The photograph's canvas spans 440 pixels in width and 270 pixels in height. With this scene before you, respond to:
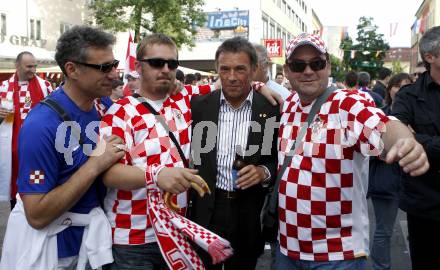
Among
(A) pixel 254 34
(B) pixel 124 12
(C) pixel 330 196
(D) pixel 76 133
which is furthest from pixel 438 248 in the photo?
(A) pixel 254 34

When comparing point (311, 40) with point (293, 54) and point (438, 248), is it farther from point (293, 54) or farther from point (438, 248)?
point (438, 248)

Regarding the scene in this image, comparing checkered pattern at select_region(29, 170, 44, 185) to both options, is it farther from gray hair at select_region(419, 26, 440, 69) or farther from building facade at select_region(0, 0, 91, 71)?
building facade at select_region(0, 0, 91, 71)

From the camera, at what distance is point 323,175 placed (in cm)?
239

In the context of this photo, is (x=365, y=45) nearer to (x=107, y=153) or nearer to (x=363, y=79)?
(x=363, y=79)

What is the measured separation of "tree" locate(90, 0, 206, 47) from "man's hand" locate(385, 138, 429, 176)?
21.9 m

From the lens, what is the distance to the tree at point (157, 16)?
2308 centimetres

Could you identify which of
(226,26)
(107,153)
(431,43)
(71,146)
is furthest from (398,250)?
(226,26)

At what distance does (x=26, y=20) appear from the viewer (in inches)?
987

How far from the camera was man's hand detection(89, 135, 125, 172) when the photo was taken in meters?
2.27

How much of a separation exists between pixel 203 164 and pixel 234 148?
0.22 meters

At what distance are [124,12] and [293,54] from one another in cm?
2400

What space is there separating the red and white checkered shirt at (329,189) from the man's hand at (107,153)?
92cm

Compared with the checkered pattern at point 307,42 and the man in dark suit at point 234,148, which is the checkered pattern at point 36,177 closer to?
the man in dark suit at point 234,148

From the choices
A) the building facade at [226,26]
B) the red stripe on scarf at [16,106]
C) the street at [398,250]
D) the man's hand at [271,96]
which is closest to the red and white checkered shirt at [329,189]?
the man's hand at [271,96]
